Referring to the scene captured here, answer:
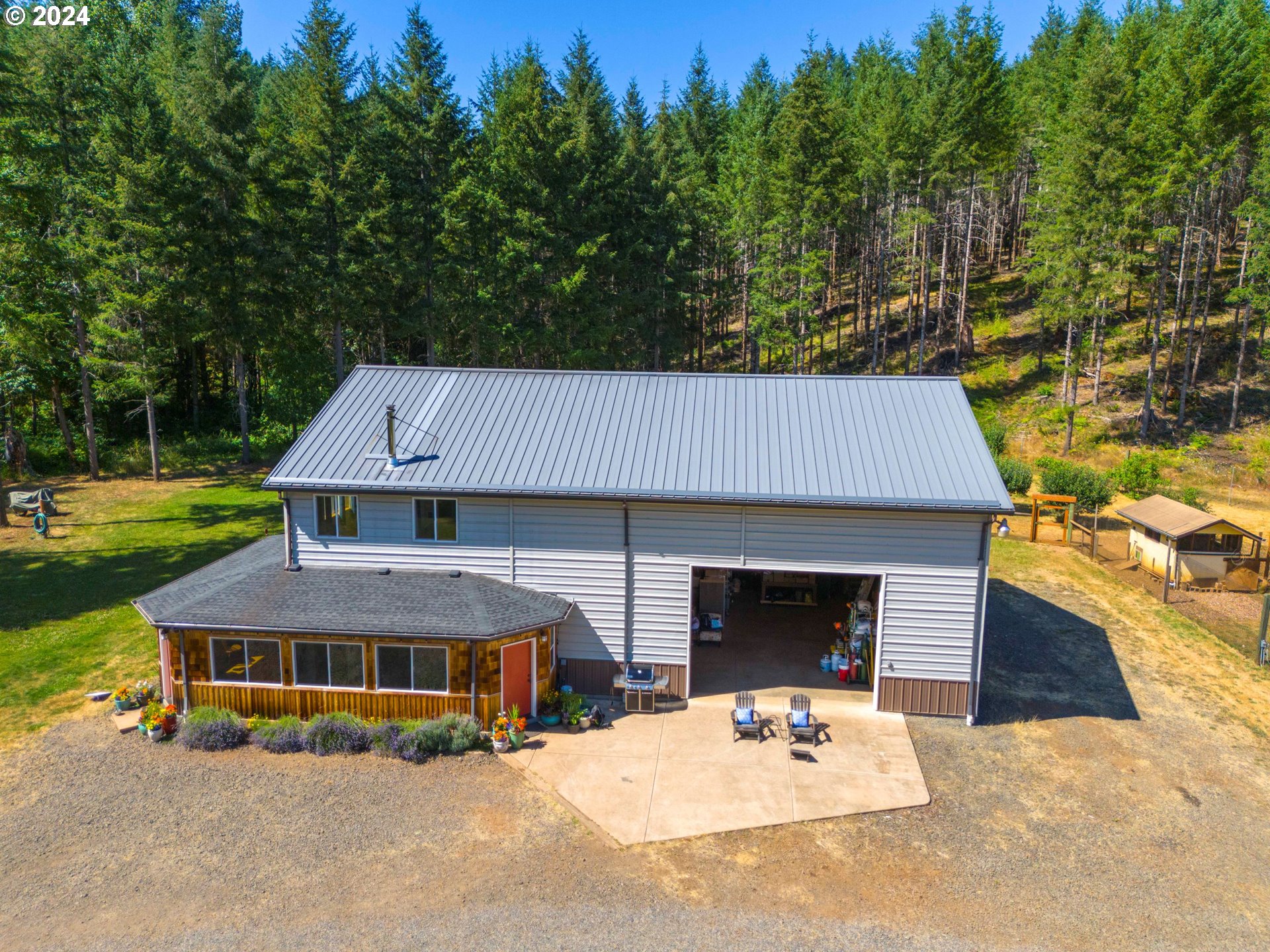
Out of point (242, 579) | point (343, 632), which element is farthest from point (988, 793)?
point (242, 579)

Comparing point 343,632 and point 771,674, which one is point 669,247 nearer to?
point 771,674

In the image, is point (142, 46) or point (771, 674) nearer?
point (771, 674)

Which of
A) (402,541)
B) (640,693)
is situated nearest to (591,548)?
(640,693)

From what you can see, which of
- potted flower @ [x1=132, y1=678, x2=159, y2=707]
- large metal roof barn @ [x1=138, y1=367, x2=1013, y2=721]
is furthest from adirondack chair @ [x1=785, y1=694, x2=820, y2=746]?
potted flower @ [x1=132, y1=678, x2=159, y2=707]

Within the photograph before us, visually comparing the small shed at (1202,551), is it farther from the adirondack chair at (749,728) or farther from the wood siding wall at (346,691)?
the wood siding wall at (346,691)

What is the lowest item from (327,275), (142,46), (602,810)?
(602,810)

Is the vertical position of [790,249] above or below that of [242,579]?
above

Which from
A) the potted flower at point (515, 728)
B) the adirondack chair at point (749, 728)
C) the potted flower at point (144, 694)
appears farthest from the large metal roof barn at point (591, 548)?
the adirondack chair at point (749, 728)
